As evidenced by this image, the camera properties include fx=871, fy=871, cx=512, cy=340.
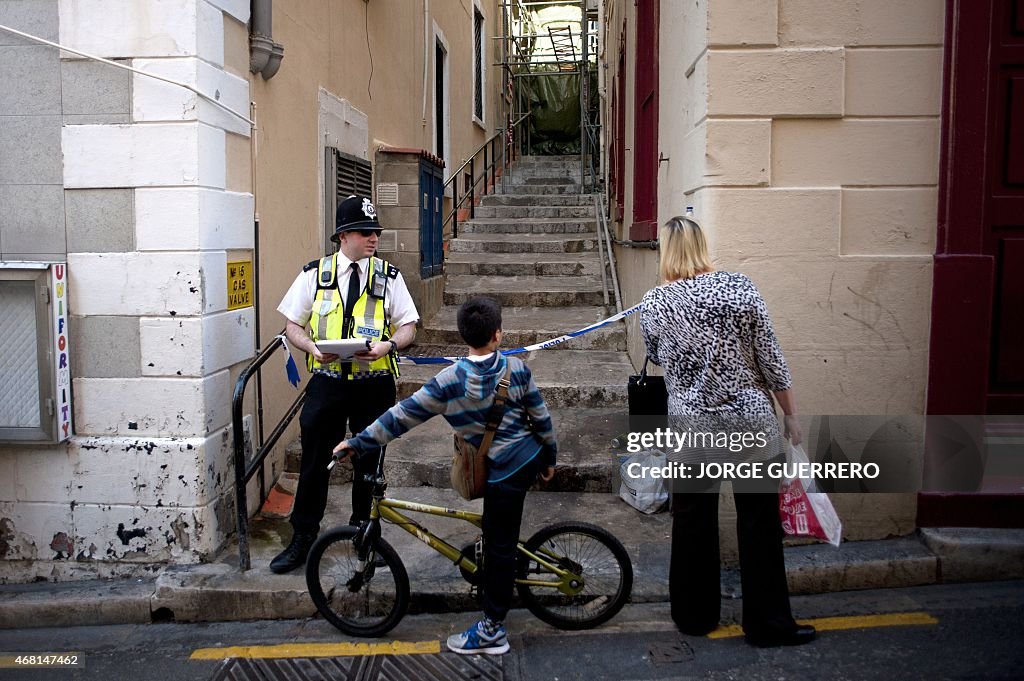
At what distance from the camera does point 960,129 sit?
4.62 m

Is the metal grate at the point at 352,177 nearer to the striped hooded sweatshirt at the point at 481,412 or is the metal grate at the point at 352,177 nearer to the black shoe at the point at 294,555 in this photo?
the black shoe at the point at 294,555

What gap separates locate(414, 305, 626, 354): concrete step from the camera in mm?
7996

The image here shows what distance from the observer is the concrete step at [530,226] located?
1179cm

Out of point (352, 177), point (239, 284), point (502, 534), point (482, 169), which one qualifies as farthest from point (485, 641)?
point (482, 169)

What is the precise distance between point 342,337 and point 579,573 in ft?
5.38

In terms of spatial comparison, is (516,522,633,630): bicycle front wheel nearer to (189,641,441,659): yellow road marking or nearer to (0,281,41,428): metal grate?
(189,641,441,659): yellow road marking

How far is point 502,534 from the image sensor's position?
3746 millimetres

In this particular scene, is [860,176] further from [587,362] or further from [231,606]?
[231,606]

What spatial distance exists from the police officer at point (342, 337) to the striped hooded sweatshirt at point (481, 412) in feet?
2.33

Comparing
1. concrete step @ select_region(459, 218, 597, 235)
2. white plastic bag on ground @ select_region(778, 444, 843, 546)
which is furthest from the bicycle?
concrete step @ select_region(459, 218, 597, 235)

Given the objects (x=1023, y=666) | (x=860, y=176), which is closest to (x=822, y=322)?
(x=860, y=176)

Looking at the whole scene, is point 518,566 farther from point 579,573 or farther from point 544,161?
point 544,161

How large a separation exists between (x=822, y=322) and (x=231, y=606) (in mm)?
3442
